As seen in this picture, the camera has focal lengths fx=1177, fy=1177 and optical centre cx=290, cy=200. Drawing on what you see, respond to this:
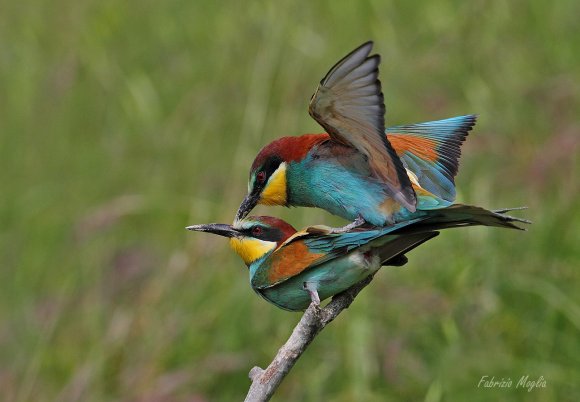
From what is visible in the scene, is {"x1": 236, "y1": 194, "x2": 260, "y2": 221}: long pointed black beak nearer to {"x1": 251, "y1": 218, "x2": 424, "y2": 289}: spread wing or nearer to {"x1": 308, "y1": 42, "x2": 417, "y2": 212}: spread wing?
{"x1": 251, "y1": 218, "x2": 424, "y2": 289}: spread wing

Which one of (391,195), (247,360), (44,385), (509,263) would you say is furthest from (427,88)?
(391,195)

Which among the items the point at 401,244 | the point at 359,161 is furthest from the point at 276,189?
the point at 401,244

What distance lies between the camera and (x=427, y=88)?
4770 mm

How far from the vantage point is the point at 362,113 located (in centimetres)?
214

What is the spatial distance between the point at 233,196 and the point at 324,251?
6.53 ft

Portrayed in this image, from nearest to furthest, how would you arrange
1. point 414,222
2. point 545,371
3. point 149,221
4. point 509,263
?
point 414,222 → point 545,371 → point 509,263 → point 149,221

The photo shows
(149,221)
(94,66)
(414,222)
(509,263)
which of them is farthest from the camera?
(94,66)

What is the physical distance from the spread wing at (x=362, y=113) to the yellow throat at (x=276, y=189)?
22cm

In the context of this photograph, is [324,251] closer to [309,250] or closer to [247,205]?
[309,250]

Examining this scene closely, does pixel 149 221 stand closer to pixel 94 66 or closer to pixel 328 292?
pixel 94 66

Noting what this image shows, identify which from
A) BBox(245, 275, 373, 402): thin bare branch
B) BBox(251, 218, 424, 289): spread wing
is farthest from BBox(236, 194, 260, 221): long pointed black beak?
BBox(245, 275, 373, 402): thin bare branch

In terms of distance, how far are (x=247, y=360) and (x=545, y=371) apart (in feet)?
3.09
